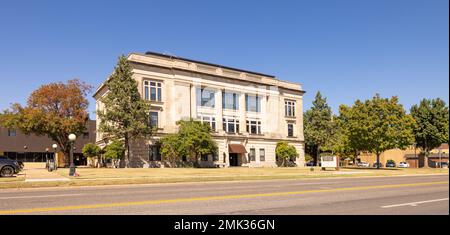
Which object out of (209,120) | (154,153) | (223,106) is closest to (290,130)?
(223,106)

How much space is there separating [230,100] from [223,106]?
1578mm

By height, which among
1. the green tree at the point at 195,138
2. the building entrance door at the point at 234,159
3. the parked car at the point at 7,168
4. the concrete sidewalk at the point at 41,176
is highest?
the green tree at the point at 195,138

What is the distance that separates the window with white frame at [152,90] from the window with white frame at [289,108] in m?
23.7

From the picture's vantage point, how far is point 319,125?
7825 cm

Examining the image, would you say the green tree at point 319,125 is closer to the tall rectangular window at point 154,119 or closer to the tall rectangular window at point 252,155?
the tall rectangular window at point 252,155

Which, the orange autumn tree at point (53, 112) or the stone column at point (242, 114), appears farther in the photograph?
the stone column at point (242, 114)

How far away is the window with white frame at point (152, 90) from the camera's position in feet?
177

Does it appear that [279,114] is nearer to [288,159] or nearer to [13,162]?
[288,159]

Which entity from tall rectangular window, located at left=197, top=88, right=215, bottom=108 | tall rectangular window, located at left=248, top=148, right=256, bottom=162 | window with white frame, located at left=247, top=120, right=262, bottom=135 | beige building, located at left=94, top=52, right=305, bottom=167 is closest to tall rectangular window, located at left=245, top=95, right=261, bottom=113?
beige building, located at left=94, top=52, right=305, bottom=167

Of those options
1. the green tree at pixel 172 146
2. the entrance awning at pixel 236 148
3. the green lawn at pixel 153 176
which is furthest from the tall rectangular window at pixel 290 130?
the green lawn at pixel 153 176

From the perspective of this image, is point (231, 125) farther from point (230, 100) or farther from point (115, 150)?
point (115, 150)

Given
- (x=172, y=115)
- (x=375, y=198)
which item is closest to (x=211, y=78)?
(x=172, y=115)

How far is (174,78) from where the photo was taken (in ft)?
184

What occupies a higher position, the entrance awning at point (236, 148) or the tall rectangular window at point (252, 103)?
the tall rectangular window at point (252, 103)
